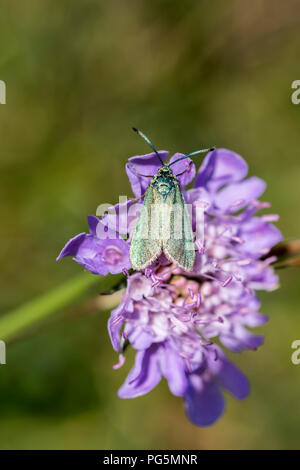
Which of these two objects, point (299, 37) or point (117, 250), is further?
point (299, 37)

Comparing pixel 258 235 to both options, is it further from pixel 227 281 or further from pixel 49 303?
pixel 49 303

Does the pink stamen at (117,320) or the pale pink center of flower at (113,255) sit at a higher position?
the pale pink center of flower at (113,255)

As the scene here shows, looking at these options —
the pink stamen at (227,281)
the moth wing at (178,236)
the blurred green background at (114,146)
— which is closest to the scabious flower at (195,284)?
the pink stamen at (227,281)

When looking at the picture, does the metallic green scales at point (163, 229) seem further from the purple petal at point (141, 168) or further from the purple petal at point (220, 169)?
the purple petal at point (220, 169)

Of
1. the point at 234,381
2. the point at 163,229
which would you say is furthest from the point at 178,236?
the point at 234,381

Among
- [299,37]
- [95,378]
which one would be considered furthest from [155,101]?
[95,378]

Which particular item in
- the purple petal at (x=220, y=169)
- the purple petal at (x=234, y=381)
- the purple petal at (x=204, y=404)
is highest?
the purple petal at (x=220, y=169)

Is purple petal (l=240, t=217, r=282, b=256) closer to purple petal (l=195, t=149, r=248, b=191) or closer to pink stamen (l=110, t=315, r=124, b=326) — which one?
purple petal (l=195, t=149, r=248, b=191)

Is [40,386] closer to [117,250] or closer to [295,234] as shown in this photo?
[117,250]
